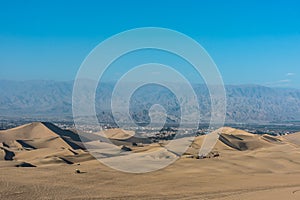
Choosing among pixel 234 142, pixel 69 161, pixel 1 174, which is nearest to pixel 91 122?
pixel 234 142

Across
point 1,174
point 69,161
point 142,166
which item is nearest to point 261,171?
point 142,166

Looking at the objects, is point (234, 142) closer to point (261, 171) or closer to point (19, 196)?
point (261, 171)

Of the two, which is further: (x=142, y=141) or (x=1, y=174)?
(x=142, y=141)

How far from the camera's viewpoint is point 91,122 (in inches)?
5517

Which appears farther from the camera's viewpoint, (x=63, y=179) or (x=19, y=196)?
(x=63, y=179)

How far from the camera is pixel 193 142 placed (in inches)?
2677

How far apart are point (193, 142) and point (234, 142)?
9.01 m

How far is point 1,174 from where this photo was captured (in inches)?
1204

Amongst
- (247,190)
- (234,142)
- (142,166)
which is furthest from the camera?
(234,142)

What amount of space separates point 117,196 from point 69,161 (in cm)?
2173

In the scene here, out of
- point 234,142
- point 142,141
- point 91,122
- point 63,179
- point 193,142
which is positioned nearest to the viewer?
point 63,179

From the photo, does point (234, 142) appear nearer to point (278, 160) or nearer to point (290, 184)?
point (278, 160)

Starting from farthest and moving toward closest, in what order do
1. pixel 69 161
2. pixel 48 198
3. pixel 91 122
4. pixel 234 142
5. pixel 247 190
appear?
1. pixel 91 122
2. pixel 234 142
3. pixel 69 161
4. pixel 247 190
5. pixel 48 198

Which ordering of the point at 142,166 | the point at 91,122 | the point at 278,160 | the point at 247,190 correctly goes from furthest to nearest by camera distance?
the point at 91,122 → the point at 278,160 → the point at 142,166 → the point at 247,190
